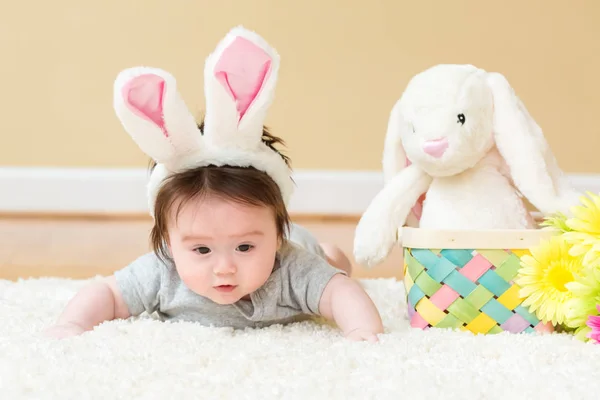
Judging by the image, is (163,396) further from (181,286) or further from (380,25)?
(380,25)

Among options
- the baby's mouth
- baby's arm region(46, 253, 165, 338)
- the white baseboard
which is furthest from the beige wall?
the baby's mouth

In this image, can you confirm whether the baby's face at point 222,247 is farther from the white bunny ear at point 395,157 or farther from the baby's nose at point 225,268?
the white bunny ear at point 395,157

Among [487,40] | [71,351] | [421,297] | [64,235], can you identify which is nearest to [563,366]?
[421,297]

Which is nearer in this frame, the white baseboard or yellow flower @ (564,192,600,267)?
yellow flower @ (564,192,600,267)

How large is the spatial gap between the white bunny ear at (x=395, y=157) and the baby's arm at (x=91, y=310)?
0.41m

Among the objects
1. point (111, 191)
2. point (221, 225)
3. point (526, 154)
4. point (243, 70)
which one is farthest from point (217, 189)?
point (111, 191)

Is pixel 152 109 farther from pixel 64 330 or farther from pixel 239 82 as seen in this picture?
pixel 64 330

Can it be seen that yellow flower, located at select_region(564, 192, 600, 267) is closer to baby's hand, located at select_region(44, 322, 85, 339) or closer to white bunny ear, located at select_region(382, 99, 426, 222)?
white bunny ear, located at select_region(382, 99, 426, 222)

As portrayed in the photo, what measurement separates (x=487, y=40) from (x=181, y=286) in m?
1.12

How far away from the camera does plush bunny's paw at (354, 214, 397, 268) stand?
0.99 metres

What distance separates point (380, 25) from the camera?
1.80 meters

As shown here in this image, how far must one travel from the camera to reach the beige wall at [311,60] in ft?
5.80

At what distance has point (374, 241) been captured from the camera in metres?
0.99

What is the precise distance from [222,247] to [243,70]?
0.70 ft
